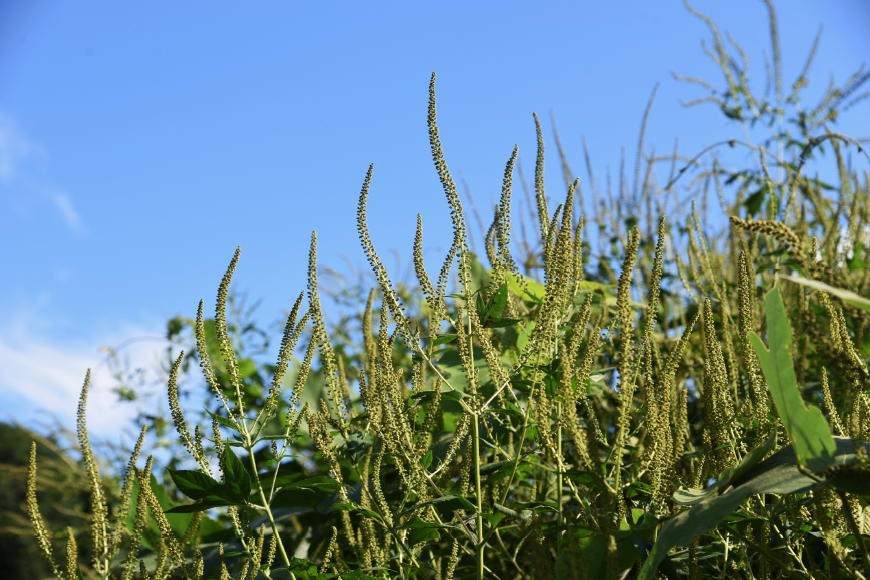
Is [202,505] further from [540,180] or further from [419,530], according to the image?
[540,180]

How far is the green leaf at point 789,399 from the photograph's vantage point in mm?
971

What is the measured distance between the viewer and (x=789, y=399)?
996mm

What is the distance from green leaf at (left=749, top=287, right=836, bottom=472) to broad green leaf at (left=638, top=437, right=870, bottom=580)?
32mm

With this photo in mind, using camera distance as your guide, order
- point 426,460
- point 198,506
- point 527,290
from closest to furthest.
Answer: point 198,506 → point 426,460 → point 527,290

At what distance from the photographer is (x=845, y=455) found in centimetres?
106

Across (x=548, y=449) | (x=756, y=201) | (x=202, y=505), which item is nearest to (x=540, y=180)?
(x=548, y=449)

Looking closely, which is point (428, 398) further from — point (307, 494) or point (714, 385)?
point (307, 494)

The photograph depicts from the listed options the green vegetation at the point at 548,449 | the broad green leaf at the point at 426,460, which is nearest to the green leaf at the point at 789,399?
the green vegetation at the point at 548,449

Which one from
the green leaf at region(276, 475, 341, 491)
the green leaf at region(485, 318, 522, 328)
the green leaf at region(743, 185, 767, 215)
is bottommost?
the green leaf at region(276, 475, 341, 491)

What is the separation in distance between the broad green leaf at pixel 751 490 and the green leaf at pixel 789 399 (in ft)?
0.10

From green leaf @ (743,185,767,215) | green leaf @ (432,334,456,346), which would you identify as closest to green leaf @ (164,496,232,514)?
green leaf @ (432,334,456,346)

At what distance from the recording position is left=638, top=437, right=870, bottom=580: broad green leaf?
3.13 ft

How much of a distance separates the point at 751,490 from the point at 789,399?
0.52 feet

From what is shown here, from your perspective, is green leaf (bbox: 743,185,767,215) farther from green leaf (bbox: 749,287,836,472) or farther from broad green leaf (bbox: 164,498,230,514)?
broad green leaf (bbox: 164,498,230,514)
